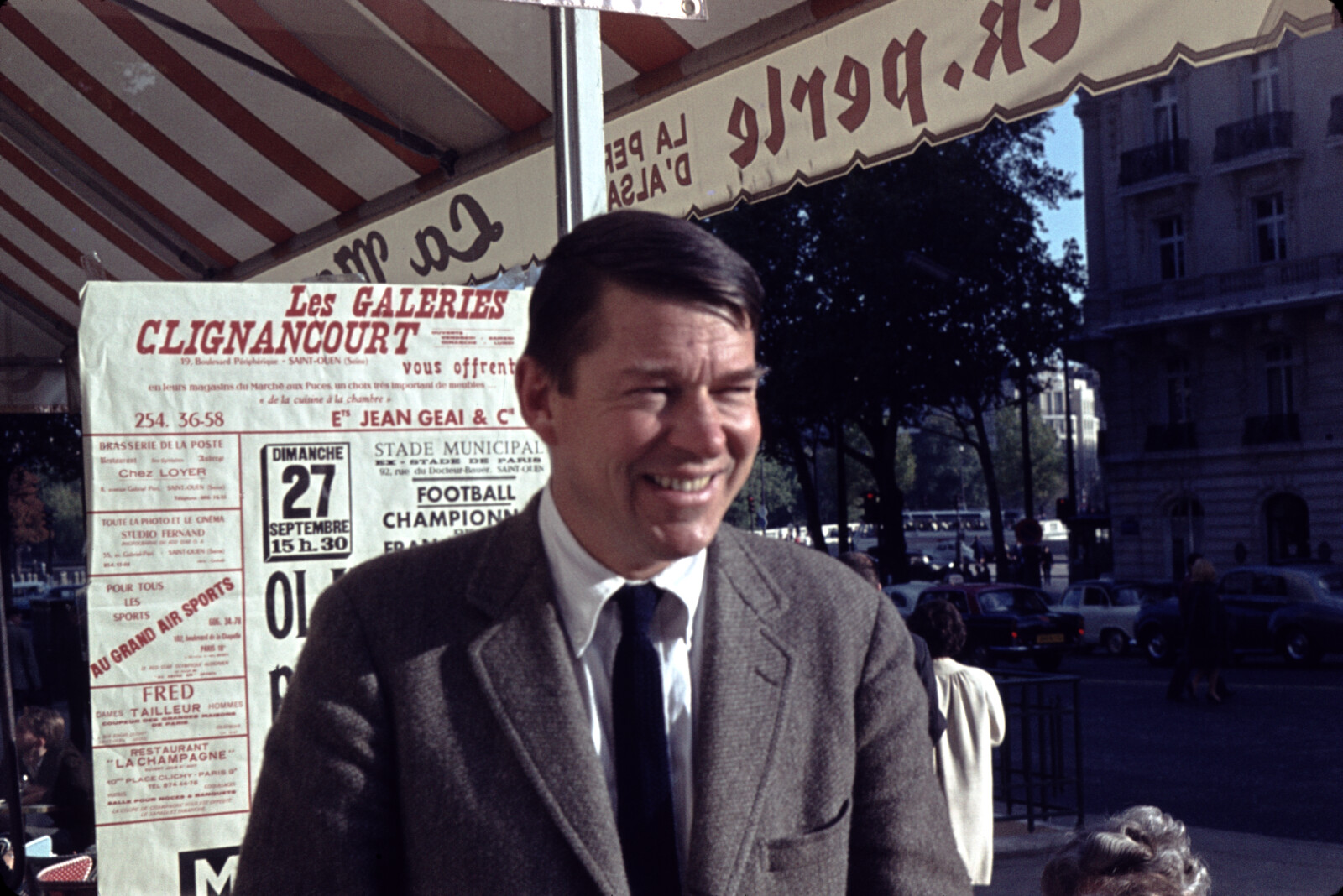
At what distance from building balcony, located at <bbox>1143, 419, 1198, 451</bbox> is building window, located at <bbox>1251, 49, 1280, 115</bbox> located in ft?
28.4

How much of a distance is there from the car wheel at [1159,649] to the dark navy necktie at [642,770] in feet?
76.5

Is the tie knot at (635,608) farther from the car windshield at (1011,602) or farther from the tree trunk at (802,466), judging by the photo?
the tree trunk at (802,466)

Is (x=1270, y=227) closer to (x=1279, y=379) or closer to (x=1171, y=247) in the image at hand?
(x=1171, y=247)

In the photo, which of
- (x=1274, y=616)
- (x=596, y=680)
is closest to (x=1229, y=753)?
(x=1274, y=616)

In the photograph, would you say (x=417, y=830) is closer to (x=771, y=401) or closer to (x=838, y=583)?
(x=838, y=583)

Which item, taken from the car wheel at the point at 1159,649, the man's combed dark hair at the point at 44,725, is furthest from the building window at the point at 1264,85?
Answer: the man's combed dark hair at the point at 44,725

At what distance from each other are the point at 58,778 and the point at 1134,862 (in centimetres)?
482

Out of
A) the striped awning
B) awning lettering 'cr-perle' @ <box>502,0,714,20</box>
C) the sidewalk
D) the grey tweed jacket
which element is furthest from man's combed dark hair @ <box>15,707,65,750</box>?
the grey tweed jacket

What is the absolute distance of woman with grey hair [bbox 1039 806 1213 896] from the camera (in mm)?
3135

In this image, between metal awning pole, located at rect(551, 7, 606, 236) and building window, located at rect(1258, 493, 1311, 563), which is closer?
metal awning pole, located at rect(551, 7, 606, 236)

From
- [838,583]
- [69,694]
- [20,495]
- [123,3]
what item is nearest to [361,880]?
[838,583]

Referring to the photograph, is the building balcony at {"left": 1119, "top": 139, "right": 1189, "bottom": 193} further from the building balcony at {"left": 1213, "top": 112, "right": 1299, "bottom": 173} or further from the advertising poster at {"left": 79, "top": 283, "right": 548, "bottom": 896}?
the advertising poster at {"left": 79, "top": 283, "right": 548, "bottom": 896}

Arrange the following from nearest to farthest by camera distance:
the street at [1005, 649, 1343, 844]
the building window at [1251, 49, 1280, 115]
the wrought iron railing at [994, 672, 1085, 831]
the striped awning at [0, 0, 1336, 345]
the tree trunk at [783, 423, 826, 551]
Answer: the striped awning at [0, 0, 1336, 345] → the wrought iron railing at [994, 672, 1085, 831] → the street at [1005, 649, 1343, 844] → the tree trunk at [783, 423, 826, 551] → the building window at [1251, 49, 1280, 115]

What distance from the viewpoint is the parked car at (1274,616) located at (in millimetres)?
21516
